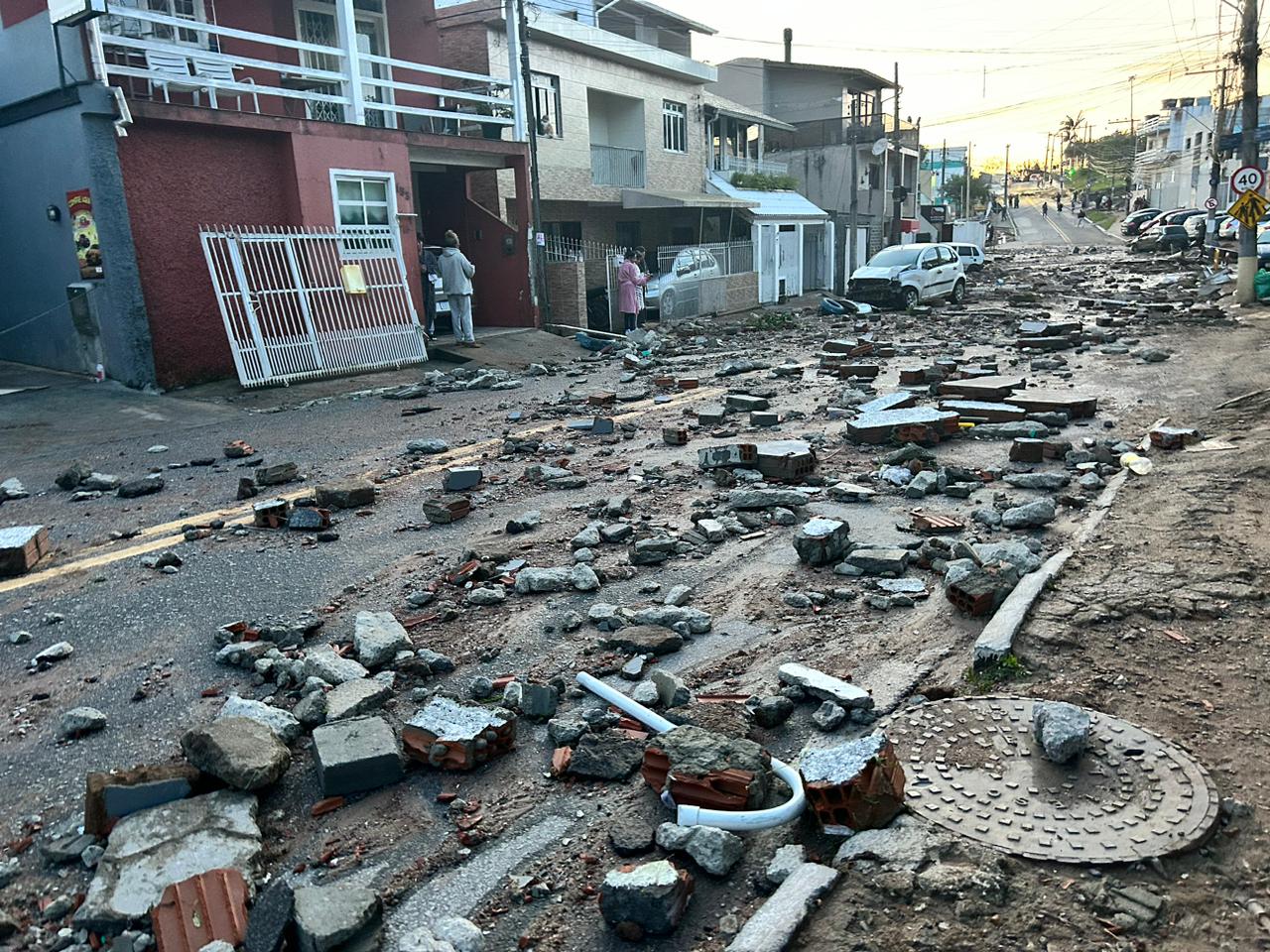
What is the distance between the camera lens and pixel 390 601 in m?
5.04

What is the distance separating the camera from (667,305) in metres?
22.1

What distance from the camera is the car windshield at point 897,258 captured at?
23.9m

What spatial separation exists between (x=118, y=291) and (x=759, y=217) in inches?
847

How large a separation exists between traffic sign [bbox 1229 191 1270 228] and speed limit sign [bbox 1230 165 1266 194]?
0.49 meters

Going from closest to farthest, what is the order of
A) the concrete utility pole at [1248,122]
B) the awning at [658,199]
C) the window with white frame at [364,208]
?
the window with white frame at [364,208], the concrete utility pole at [1248,122], the awning at [658,199]

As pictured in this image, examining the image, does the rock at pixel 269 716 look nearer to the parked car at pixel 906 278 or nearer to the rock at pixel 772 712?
the rock at pixel 772 712

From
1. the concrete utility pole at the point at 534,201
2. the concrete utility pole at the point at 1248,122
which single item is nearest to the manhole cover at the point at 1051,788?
the concrete utility pole at the point at 534,201

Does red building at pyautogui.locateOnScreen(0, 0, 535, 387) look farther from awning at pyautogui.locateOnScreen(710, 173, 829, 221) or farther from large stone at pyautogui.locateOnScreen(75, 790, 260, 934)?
awning at pyautogui.locateOnScreen(710, 173, 829, 221)

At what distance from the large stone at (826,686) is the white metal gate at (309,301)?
1109 centimetres

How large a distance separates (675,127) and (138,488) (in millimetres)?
25385

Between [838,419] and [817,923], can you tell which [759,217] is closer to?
[838,419]

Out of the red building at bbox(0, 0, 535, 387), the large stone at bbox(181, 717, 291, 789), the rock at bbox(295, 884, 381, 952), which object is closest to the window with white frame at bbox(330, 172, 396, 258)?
the red building at bbox(0, 0, 535, 387)

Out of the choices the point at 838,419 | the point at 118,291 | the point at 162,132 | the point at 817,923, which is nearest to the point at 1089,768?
the point at 817,923

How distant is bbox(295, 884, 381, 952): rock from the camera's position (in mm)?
2404
